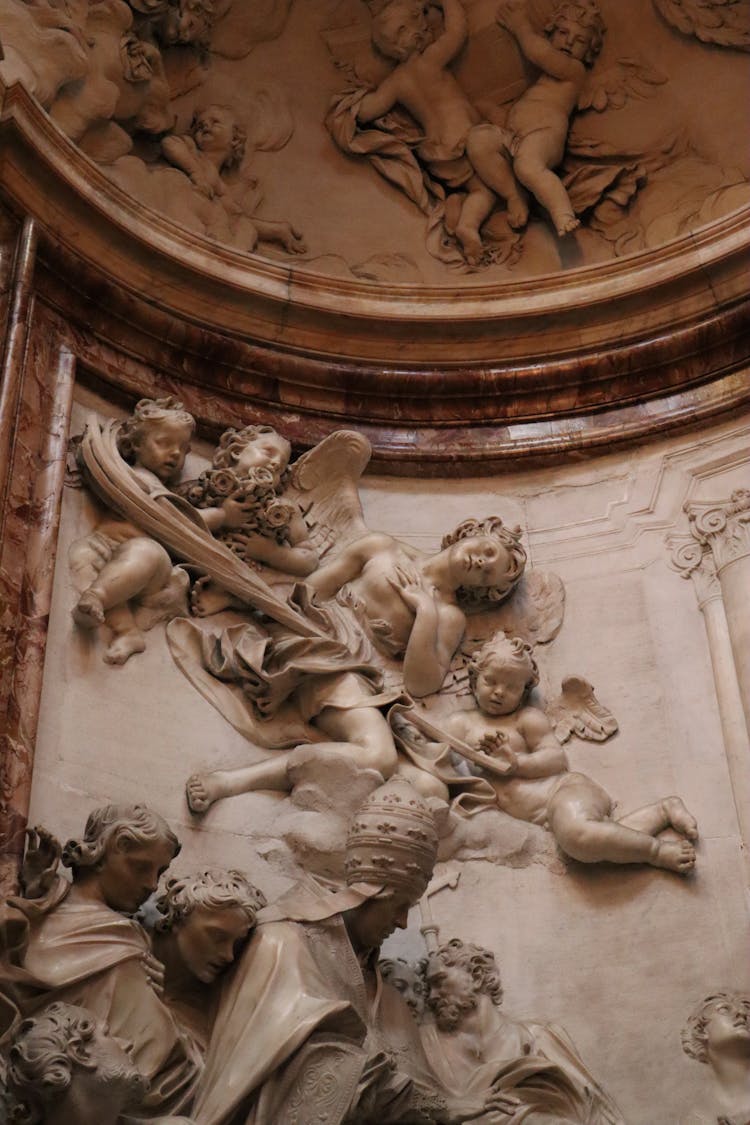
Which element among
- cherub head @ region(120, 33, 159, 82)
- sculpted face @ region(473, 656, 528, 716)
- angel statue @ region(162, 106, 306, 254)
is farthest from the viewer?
angel statue @ region(162, 106, 306, 254)

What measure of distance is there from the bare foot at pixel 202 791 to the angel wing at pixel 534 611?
1.47 meters

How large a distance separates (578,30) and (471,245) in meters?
1.14

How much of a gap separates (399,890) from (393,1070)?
0.59m

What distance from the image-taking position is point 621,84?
8.46 meters

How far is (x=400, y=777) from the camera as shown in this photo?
19.4 ft

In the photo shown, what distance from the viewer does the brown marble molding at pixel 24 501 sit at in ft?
18.7

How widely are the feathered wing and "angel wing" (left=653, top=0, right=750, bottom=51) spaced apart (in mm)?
3506

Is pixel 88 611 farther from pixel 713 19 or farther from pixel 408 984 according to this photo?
pixel 713 19

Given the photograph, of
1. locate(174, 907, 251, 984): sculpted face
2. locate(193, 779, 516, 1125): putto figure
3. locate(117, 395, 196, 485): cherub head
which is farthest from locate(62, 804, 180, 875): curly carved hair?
locate(117, 395, 196, 485): cherub head

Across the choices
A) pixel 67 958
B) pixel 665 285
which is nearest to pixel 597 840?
pixel 67 958

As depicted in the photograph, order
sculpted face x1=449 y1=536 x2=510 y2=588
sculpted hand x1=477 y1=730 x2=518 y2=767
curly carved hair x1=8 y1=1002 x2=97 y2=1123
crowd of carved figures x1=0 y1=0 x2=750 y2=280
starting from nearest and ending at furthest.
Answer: curly carved hair x1=8 y1=1002 x2=97 y2=1123, sculpted hand x1=477 y1=730 x2=518 y2=767, sculpted face x1=449 y1=536 x2=510 y2=588, crowd of carved figures x1=0 y1=0 x2=750 y2=280

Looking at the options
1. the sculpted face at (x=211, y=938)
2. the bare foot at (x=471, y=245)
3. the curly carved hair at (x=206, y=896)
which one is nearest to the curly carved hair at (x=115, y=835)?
the curly carved hair at (x=206, y=896)

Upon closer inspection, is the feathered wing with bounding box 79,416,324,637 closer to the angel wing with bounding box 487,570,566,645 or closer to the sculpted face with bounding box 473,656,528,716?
the sculpted face with bounding box 473,656,528,716

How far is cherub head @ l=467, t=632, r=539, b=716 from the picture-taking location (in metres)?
6.76
